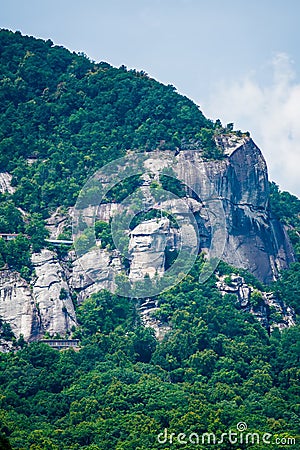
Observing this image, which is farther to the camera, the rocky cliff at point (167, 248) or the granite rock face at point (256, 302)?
the granite rock face at point (256, 302)

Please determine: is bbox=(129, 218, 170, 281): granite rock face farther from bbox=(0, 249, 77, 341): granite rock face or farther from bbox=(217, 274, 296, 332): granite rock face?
bbox=(0, 249, 77, 341): granite rock face

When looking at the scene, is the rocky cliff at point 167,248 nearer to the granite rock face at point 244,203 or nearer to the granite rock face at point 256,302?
the granite rock face at point 244,203

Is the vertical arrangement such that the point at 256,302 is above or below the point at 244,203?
below

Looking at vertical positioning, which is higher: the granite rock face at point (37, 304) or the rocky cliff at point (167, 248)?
the rocky cliff at point (167, 248)

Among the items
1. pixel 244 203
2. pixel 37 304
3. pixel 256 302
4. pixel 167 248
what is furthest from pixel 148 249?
pixel 244 203

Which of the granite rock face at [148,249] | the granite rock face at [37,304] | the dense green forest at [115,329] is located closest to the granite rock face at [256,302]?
the dense green forest at [115,329]

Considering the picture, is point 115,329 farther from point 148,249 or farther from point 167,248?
point 167,248

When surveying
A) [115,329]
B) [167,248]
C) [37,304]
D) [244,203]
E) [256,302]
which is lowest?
[115,329]
